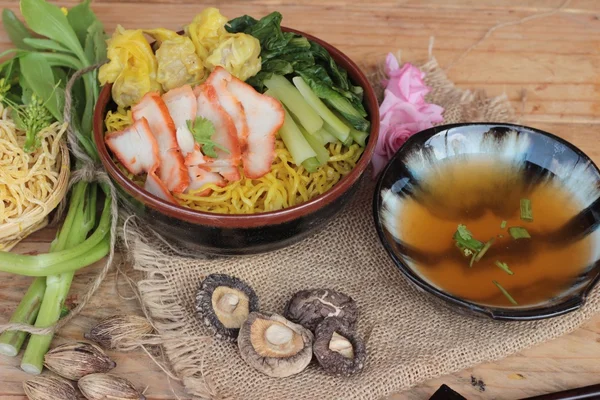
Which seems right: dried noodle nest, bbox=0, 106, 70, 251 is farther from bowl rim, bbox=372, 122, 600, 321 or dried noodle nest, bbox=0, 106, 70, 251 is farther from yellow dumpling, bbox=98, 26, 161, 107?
bowl rim, bbox=372, 122, 600, 321

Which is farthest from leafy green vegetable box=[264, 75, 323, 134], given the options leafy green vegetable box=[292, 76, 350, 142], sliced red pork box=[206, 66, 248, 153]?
sliced red pork box=[206, 66, 248, 153]

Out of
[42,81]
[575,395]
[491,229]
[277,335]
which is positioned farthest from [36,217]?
[575,395]

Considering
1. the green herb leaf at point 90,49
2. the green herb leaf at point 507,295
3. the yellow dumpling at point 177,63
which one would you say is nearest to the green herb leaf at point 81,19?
the green herb leaf at point 90,49

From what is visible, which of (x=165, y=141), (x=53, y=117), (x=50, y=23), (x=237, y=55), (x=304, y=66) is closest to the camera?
(x=165, y=141)

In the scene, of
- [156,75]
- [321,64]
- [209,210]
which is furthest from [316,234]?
[156,75]

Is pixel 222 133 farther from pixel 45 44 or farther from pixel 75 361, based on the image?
pixel 45 44

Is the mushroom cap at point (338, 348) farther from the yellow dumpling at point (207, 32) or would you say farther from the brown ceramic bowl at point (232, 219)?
the yellow dumpling at point (207, 32)
